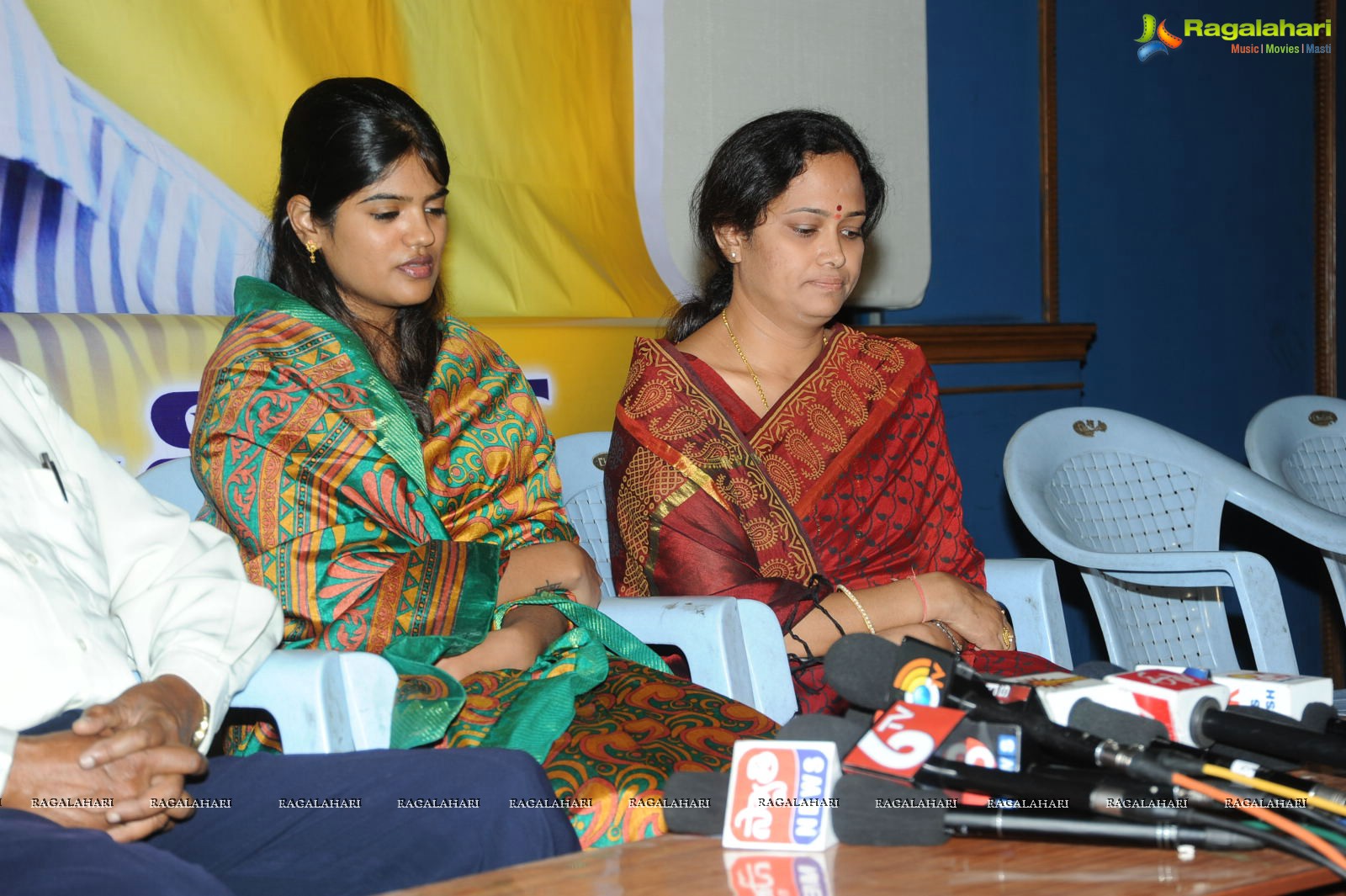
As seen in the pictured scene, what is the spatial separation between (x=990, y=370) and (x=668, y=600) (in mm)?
1909

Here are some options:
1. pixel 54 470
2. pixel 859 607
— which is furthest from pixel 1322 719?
pixel 54 470

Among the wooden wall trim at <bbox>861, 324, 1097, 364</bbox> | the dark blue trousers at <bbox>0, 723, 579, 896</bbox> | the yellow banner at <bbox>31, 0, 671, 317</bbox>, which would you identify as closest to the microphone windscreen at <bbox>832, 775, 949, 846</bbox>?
the dark blue trousers at <bbox>0, 723, 579, 896</bbox>

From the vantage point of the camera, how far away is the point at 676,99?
116 inches

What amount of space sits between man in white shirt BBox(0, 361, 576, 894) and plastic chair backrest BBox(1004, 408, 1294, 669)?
1.47 metres

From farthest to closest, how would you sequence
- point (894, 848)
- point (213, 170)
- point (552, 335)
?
point (552, 335) → point (213, 170) → point (894, 848)

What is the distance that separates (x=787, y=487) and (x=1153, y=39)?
8.60ft

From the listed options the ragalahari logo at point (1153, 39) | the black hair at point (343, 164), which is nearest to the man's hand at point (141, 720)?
the black hair at point (343, 164)

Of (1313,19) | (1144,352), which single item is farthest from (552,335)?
(1313,19)

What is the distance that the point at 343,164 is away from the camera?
2000mm

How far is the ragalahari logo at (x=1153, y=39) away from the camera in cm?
407

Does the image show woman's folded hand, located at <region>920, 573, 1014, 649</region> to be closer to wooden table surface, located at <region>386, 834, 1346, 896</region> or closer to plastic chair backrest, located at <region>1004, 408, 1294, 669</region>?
plastic chair backrest, located at <region>1004, 408, 1294, 669</region>

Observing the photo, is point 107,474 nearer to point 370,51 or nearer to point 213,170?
point 213,170

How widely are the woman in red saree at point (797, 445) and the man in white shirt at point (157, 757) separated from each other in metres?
0.77

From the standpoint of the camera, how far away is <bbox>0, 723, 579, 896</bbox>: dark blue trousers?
136 cm
